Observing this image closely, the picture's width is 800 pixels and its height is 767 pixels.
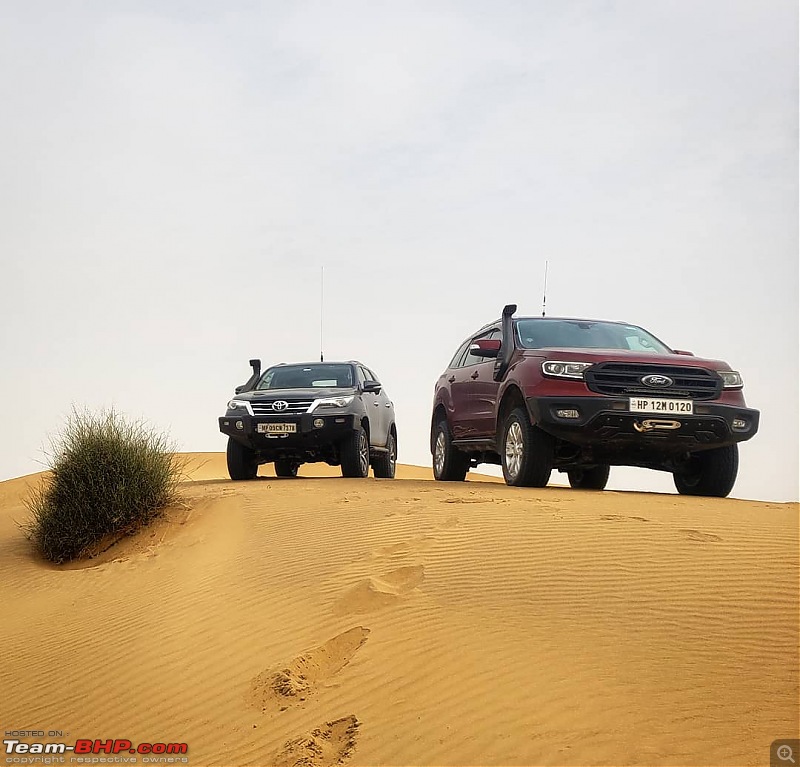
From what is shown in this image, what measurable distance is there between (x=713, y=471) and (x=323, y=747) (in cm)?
664

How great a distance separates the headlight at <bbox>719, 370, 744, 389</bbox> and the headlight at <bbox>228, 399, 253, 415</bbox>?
642cm

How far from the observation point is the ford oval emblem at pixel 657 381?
969 cm

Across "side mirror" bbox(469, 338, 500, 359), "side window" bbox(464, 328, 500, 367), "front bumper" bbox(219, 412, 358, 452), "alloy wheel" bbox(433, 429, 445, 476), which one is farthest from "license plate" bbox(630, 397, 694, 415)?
"front bumper" bbox(219, 412, 358, 452)

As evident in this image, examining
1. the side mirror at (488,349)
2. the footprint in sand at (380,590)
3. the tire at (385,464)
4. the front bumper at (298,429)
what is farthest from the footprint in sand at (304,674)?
the tire at (385,464)

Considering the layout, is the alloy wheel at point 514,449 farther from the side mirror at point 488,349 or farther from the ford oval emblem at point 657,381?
the ford oval emblem at point 657,381

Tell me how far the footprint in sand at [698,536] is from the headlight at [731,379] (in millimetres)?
3391

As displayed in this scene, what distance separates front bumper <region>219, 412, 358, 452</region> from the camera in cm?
1314

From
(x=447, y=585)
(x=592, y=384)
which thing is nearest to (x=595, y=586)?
(x=447, y=585)

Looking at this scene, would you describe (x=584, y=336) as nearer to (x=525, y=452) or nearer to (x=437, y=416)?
(x=525, y=452)


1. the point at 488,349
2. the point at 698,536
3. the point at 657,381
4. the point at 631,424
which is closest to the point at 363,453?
the point at 488,349

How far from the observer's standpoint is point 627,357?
988cm

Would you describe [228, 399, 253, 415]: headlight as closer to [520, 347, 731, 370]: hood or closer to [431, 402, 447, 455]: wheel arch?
[431, 402, 447, 455]: wheel arch

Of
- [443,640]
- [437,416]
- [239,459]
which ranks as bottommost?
[239,459]

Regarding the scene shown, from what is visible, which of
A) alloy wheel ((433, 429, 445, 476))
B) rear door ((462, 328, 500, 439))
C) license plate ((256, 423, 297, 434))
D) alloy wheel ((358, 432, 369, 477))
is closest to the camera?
rear door ((462, 328, 500, 439))
